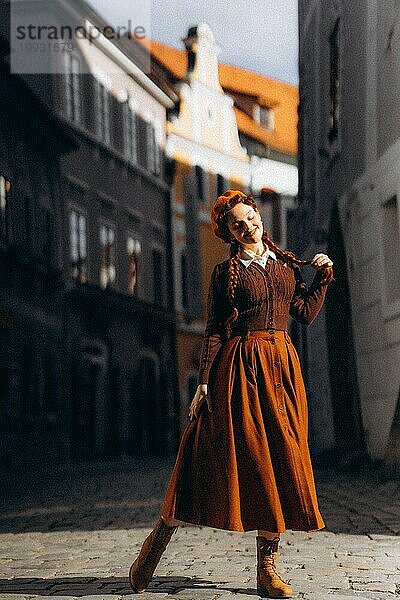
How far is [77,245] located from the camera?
13.0 meters

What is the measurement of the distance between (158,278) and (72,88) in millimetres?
2180

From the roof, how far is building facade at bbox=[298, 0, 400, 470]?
0.18 metres

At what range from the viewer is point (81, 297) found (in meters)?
12.9

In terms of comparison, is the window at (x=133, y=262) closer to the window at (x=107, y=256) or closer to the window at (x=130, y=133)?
the window at (x=107, y=256)

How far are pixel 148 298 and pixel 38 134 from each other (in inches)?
81.5

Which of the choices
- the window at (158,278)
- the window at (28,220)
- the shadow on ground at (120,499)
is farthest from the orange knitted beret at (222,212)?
the window at (158,278)

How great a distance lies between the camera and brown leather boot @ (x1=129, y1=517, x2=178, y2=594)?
462 cm

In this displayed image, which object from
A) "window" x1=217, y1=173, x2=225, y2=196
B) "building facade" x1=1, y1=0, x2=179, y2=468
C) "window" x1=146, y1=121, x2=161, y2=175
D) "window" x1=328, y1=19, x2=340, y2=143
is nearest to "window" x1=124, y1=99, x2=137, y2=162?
"building facade" x1=1, y1=0, x2=179, y2=468

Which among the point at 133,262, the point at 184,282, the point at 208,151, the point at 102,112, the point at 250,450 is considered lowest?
the point at 250,450

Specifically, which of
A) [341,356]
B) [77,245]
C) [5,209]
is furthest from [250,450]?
[77,245]

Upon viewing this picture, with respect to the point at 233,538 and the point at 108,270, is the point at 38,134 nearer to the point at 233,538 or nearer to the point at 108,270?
the point at 108,270

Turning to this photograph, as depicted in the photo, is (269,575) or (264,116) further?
(264,116)

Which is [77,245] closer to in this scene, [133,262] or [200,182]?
[133,262]

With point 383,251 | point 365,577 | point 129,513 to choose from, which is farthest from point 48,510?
point 365,577
